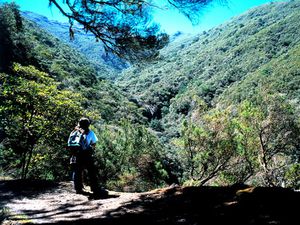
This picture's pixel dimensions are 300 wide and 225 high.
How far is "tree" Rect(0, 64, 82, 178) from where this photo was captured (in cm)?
999

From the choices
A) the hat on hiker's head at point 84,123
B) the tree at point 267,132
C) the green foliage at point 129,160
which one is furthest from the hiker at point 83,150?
the tree at point 267,132

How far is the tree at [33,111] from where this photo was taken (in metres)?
9.99

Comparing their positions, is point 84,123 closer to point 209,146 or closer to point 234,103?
point 209,146

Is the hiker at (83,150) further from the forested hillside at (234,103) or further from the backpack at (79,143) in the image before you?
the forested hillside at (234,103)

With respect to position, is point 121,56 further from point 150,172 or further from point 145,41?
point 150,172

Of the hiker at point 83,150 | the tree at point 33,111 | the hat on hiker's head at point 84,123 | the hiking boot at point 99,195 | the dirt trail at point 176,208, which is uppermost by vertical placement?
the tree at point 33,111

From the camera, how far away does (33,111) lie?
34.6ft

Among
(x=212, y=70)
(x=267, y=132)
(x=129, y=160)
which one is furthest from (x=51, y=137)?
(x=212, y=70)

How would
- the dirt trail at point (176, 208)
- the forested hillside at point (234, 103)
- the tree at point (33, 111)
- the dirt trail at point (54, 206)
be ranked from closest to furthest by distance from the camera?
1. the dirt trail at point (176, 208)
2. the dirt trail at point (54, 206)
3. the tree at point (33, 111)
4. the forested hillside at point (234, 103)

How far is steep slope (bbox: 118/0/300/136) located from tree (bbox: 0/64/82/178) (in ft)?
185

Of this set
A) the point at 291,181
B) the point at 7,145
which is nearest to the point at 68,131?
the point at 7,145

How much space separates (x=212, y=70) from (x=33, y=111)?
8928 centimetres

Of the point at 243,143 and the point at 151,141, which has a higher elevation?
the point at 151,141

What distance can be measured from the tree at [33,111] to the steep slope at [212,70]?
56.5 metres
